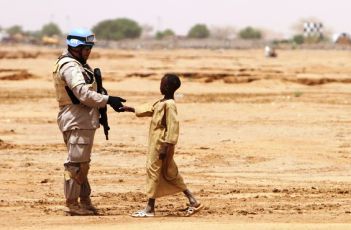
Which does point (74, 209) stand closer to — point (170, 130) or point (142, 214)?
point (142, 214)

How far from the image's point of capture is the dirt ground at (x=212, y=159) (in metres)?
9.55

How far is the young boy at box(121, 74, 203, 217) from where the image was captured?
9383 mm

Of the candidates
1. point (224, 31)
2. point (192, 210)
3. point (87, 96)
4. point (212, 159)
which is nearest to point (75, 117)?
point (87, 96)

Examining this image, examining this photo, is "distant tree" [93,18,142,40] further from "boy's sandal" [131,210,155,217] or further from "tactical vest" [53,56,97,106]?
"boy's sandal" [131,210,155,217]

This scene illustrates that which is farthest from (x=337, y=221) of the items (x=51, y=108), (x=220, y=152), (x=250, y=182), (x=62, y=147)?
(x=51, y=108)

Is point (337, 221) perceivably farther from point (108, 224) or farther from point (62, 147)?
point (62, 147)

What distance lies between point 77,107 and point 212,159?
5.32 metres

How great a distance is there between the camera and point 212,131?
1844cm

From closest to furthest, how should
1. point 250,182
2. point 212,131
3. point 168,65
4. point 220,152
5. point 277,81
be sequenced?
1. point 250,182
2. point 220,152
3. point 212,131
4. point 277,81
5. point 168,65

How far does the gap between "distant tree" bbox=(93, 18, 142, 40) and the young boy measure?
9925 cm

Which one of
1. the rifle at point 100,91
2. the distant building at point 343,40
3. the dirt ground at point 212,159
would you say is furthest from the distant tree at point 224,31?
the rifle at point 100,91

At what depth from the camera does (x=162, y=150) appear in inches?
370

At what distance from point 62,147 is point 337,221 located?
7401 mm

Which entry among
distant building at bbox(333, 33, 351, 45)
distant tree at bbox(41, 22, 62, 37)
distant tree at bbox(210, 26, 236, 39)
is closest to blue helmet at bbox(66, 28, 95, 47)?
distant building at bbox(333, 33, 351, 45)
